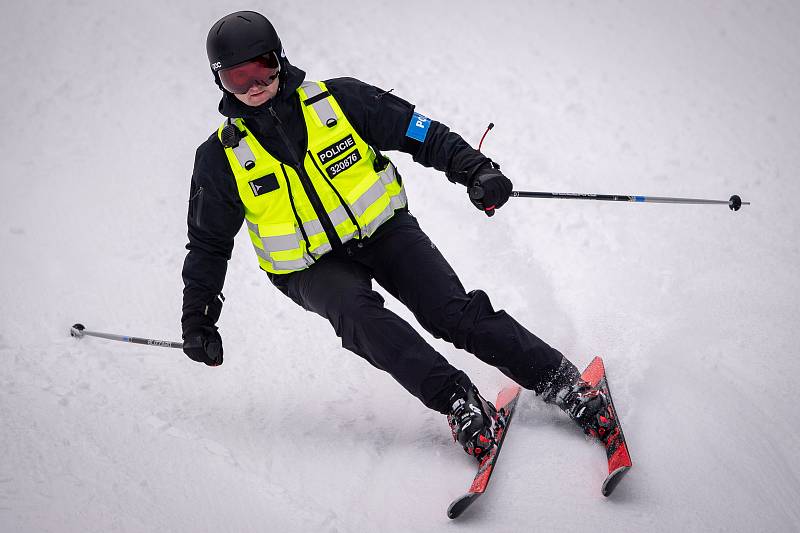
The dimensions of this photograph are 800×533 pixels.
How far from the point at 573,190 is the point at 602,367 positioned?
2275 mm

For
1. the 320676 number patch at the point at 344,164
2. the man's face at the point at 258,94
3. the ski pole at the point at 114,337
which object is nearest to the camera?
the man's face at the point at 258,94

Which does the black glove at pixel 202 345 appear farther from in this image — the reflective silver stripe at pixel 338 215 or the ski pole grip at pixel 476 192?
the ski pole grip at pixel 476 192

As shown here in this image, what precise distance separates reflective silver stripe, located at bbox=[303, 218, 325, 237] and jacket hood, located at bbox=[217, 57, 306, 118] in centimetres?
50

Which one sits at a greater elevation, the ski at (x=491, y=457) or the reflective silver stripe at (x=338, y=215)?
the reflective silver stripe at (x=338, y=215)

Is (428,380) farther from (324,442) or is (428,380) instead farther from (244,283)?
(244,283)

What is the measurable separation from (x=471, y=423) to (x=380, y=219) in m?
0.98

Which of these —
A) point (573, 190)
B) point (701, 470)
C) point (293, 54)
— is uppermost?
point (293, 54)

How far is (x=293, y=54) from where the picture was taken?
696 centimetres

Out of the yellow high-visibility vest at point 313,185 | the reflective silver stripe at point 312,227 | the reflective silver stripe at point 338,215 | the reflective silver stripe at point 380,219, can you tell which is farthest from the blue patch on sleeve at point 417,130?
the reflective silver stripe at point 312,227

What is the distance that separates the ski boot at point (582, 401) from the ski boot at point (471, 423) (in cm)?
30

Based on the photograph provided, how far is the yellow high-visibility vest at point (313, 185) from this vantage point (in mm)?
3174

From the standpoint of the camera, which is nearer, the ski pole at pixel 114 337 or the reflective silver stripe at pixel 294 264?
the reflective silver stripe at pixel 294 264

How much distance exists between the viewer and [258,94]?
3.11 m

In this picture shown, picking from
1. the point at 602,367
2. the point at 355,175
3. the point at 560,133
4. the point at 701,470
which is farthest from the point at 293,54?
the point at 701,470
